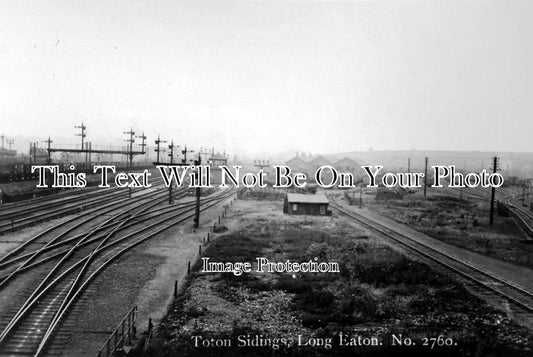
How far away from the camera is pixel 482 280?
682 inches

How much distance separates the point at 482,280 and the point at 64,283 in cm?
1792

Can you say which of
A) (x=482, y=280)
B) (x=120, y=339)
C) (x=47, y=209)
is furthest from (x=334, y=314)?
(x=47, y=209)

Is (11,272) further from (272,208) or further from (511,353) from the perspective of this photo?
(272,208)

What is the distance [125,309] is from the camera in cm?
1373

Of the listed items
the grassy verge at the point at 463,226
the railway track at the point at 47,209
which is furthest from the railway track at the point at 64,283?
the grassy verge at the point at 463,226

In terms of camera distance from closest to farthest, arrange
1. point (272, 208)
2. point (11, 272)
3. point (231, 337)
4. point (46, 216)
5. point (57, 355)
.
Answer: point (57, 355) < point (231, 337) < point (11, 272) < point (46, 216) < point (272, 208)

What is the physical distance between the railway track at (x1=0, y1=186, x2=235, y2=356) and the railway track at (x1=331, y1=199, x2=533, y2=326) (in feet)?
51.1

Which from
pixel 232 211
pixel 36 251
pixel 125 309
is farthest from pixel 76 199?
pixel 125 309

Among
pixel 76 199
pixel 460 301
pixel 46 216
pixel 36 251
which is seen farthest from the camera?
pixel 76 199

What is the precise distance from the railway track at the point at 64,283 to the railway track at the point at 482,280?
15.6 meters

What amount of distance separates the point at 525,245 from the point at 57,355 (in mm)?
27470

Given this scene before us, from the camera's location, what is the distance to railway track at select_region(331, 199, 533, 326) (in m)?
14.2

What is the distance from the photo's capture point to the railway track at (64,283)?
11164 millimetres

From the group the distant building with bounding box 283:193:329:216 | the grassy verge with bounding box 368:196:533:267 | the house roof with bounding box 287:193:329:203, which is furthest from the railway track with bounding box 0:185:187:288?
the grassy verge with bounding box 368:196:533:267
